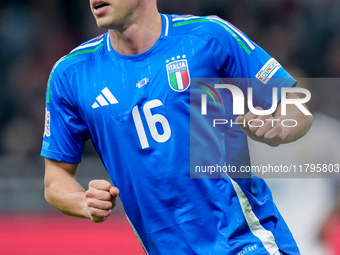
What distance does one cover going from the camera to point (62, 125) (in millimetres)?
3006

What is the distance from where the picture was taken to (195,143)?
2811 mm

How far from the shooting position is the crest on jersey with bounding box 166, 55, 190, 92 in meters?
2.83

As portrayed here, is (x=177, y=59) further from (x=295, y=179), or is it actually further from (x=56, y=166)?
(x=295, y=179)

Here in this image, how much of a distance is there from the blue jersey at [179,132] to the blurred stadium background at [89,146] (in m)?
2.48

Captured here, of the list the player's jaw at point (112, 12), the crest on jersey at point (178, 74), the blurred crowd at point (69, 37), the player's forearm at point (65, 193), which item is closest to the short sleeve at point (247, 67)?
the crest on jersey at point (178, 74)

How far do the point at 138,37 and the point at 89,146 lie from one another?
5.26 meters

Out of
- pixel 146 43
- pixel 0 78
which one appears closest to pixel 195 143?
pixel 146 43

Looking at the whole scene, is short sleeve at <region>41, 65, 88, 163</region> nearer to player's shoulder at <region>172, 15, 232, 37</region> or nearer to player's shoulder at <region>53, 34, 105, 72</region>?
player's shoulder at <region>53, 34, 105, 72</region>

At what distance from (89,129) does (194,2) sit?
6.30 m

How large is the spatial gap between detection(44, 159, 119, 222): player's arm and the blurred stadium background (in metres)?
2.62

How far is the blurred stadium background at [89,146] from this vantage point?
211 inches

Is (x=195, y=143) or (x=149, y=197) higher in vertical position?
(x=195, y=143)

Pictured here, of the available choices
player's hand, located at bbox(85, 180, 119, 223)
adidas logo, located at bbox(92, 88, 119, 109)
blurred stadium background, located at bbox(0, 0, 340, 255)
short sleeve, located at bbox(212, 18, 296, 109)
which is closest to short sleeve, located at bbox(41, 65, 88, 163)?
adidas logo, located at bbox(92, 88, 119, 109)

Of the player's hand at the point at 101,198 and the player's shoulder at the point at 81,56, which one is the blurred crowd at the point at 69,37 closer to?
the player's shoulder at the point at 81,56
